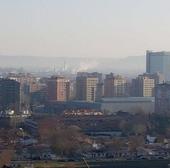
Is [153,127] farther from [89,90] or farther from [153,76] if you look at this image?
[153,76]

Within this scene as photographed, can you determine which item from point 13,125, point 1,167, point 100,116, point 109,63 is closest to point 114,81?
point 100,116

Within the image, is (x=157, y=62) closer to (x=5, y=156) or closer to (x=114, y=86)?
(x=114, y=86)

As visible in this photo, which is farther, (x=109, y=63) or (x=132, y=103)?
(x=109, y=63)

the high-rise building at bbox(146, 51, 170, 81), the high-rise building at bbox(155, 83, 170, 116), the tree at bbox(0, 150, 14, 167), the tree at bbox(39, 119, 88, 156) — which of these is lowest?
the tree at bbox(0, 150, 14, 167)

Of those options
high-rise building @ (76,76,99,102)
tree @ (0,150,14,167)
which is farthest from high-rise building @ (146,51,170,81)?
tree @ (0,150,14,167)

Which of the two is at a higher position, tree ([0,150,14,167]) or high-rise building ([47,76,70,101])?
high-rise building ([47,76,70,101])

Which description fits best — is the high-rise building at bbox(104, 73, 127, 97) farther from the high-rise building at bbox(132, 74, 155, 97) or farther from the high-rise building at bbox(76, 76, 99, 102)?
the high-rise building at bbox(76, 76, 99, 102)

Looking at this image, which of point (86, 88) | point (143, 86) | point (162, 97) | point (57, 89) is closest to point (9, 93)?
point (57, 89)
